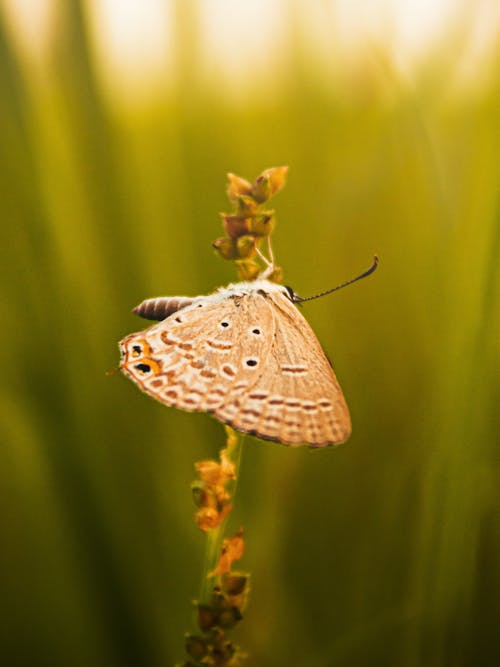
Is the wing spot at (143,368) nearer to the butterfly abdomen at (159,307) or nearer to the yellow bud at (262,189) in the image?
the butterfly abdomen at (159,307)

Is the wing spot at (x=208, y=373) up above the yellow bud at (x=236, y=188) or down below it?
below

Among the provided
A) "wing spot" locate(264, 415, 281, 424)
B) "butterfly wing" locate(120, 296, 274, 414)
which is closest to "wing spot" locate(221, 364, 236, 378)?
"butterfly wing" locate(120, 296, 274, 414)

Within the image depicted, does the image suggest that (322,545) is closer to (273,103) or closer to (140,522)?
(140,522)

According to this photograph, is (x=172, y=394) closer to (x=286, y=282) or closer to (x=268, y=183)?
(x=268, y=183)

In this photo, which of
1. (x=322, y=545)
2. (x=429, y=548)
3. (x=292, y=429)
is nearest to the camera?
(x=292, y=429)

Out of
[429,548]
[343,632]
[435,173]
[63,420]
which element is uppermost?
[435,173]

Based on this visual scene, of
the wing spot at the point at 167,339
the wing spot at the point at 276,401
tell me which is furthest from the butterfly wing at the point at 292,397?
the wing spot at the point at 167,339

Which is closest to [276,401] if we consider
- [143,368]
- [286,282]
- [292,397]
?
[292,397]

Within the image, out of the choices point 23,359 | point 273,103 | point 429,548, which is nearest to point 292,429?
point 429,548
